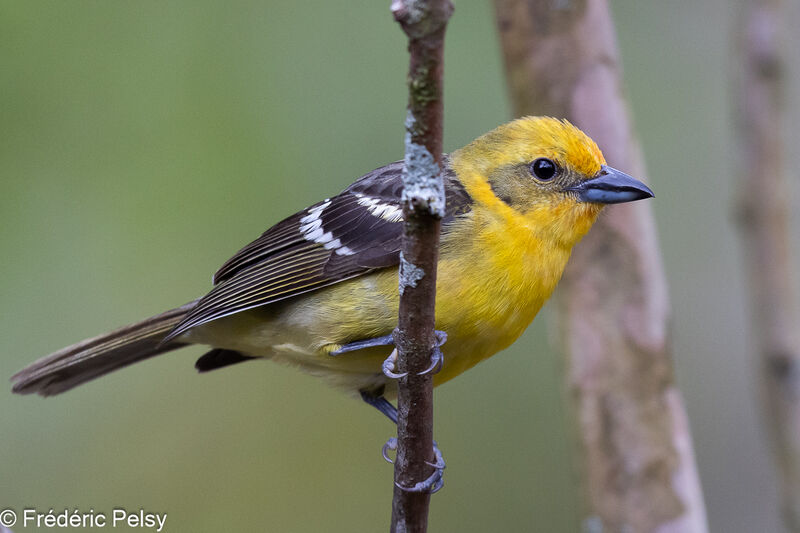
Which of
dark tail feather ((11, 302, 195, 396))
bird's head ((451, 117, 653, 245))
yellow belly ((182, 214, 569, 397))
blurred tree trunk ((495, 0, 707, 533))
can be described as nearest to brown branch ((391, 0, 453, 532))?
yellow belly ((182, 214, 569, 397))

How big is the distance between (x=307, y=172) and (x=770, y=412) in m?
3.26

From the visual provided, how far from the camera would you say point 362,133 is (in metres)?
5.86

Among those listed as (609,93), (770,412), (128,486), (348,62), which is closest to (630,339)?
(770,412)

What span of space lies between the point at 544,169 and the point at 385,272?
2.69 ft

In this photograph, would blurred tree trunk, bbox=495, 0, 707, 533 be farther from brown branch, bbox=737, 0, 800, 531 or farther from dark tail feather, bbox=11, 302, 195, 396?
dark tail feather, bbox=11, 302, 195, 396

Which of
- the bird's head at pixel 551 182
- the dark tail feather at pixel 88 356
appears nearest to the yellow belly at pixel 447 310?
the bird's head at pixel 551 182

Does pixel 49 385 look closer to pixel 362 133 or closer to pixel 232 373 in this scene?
pixel 232 373

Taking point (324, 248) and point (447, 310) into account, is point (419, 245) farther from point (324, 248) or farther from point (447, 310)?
point (324, 248)

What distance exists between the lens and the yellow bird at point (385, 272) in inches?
128

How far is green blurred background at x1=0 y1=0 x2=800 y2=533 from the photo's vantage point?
18.6 feet

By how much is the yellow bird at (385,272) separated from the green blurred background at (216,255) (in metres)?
1.79

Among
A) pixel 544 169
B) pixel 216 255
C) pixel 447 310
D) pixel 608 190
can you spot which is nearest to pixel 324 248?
pixel 447 310

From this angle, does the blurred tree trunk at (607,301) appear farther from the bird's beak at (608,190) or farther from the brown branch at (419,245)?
the brown branch at (419,245)

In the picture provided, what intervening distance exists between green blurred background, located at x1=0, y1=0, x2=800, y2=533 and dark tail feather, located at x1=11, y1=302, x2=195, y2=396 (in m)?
1.63
